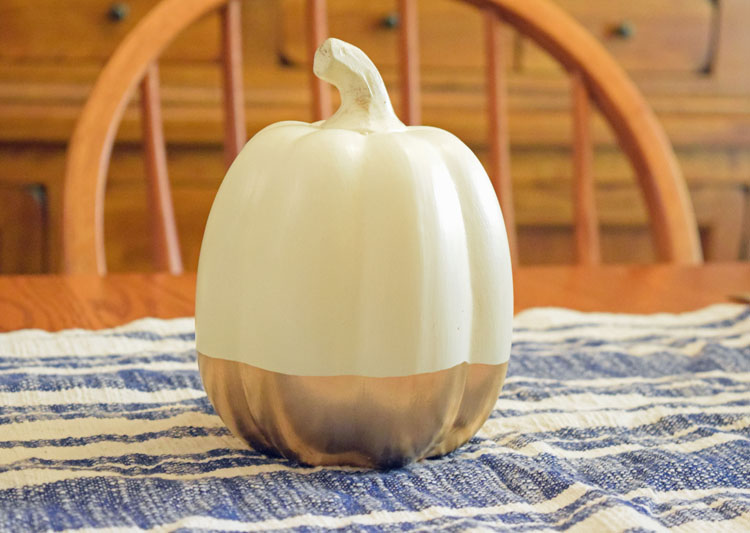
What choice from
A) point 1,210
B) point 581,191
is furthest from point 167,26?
point 1,210

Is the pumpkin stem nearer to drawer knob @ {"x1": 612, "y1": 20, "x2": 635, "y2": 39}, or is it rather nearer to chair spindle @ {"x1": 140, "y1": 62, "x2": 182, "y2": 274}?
chair spindle @ {"x1": 140, "y1": 62, "x2": 182, "y2": 274}

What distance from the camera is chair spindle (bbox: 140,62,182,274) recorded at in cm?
73

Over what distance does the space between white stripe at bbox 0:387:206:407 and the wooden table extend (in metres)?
0.13

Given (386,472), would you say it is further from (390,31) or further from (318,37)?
(390,31)

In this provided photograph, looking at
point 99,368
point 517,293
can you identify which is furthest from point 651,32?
point 99,368

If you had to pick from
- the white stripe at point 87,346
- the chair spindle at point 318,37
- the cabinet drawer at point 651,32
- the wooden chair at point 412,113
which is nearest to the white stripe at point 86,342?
the white stripe at point 87,346

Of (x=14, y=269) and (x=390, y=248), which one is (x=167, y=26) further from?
(x=14, y=269)

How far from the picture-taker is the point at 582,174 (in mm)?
805

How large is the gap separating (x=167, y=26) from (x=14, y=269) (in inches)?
25.5

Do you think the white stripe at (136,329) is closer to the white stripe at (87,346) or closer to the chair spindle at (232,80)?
the white stripe at (87,346)

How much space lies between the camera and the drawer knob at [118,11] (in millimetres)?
1280

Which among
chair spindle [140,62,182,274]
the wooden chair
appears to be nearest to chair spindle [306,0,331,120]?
the wooden chair

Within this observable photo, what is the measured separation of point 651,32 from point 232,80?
0.93m

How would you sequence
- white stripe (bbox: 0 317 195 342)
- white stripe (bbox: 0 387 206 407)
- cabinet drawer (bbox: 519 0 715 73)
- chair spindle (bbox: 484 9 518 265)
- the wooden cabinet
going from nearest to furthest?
white stripe (bbox: 0 387 206 407), white stripe (bbox: 0 317 195 342), chair spindle (bbox: 484 9 518 265), the wooden cabinet, cabinet drawer (bbox: 519 0 715 73)
